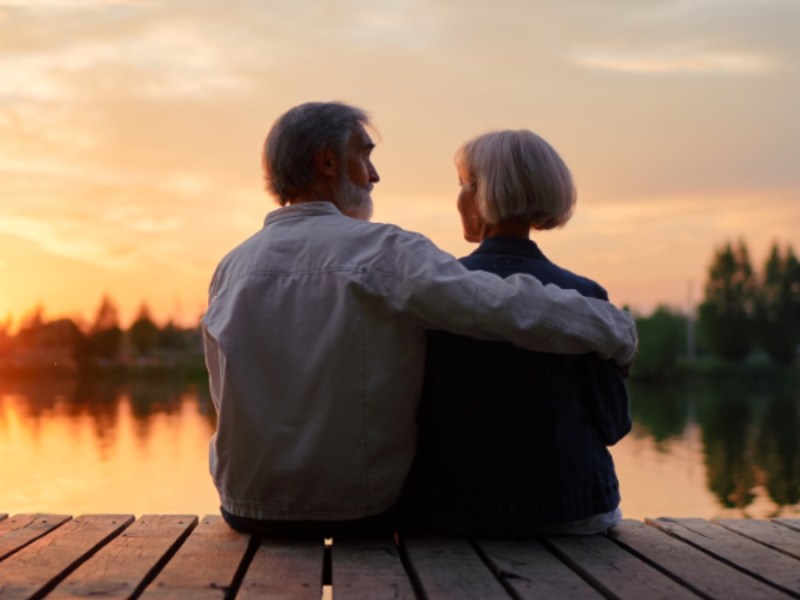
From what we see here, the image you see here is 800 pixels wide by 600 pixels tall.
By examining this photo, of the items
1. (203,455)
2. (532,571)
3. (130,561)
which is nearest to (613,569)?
(532,571)

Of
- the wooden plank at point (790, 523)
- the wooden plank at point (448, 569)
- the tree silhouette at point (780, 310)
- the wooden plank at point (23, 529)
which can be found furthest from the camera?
the tree silhouette at point (780, 310)

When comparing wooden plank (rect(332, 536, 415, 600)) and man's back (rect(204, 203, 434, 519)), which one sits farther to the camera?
man's back (rect(204, 203, 434, 519))

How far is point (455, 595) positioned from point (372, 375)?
0.57m

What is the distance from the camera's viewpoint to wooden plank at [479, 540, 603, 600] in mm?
1901

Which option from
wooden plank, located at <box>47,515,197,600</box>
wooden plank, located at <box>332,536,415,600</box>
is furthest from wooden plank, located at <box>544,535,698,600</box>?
wooden plank, located at <box>47,515,197,600</box>

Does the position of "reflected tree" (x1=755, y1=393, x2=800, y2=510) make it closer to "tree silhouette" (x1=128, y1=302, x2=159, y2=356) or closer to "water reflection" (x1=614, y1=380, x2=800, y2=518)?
"water reflection" (x1=614, y1=380, x2=800, y2=518)

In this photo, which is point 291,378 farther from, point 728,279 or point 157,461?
point 728,279

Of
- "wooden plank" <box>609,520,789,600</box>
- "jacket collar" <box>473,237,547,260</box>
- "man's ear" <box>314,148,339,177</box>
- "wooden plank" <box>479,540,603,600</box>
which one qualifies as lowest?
"wooden plank" <box>609,520,789,600</box>

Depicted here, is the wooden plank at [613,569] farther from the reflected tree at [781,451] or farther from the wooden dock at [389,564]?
the reflected tree at [781,451]

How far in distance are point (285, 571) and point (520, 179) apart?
39.0 inches

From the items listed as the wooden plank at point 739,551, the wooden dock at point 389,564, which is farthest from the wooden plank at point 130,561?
the wooden plank at point 739,551

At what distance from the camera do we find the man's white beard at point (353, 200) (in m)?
2.55

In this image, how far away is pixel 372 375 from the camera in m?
2.30

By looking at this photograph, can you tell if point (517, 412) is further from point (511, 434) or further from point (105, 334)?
point (105, 334)
